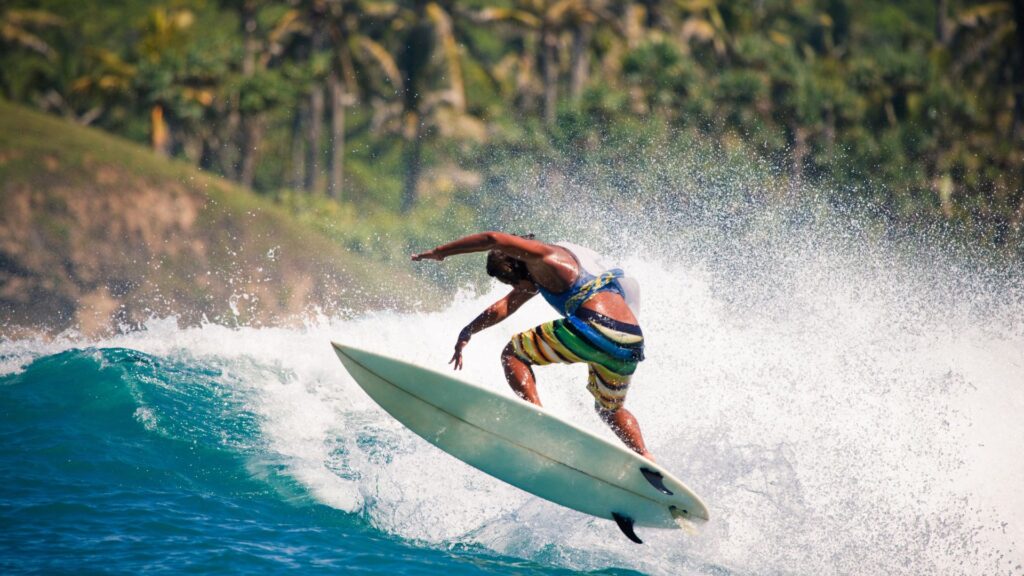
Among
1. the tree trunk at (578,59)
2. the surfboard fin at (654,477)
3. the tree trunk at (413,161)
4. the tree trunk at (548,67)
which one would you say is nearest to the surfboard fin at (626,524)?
the surfboard fin at (654,477)

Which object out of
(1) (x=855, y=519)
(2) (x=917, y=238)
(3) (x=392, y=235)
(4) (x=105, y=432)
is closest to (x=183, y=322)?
(3) (x=392, y=235)

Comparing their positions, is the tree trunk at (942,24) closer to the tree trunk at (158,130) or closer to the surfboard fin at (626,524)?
the tree trunk at (158,130)

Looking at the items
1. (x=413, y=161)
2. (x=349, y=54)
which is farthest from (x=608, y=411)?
(x=413, y=161)

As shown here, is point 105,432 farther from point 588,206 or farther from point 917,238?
point 917,238

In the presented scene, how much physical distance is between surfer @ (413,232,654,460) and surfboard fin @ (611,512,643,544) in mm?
383

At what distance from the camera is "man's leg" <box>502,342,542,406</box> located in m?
5.61

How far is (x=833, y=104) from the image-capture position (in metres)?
26.3

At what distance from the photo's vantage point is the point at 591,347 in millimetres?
5539

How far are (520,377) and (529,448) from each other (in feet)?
1.33

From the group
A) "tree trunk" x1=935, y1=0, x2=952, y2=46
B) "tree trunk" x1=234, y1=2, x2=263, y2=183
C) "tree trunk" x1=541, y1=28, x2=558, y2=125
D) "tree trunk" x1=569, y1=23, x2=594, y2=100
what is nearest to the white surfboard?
"tree trunk" x1=234, y1=2, x2=263, y2=183

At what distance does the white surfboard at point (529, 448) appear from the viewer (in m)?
5.45

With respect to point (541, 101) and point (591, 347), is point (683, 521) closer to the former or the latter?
point (591, 347)

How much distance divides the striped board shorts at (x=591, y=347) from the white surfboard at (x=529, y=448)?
0.38 metres

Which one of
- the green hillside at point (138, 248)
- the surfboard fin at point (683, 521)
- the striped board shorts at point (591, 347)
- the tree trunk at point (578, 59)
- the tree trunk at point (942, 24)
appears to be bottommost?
the surfboard fin at point (683, 521)
